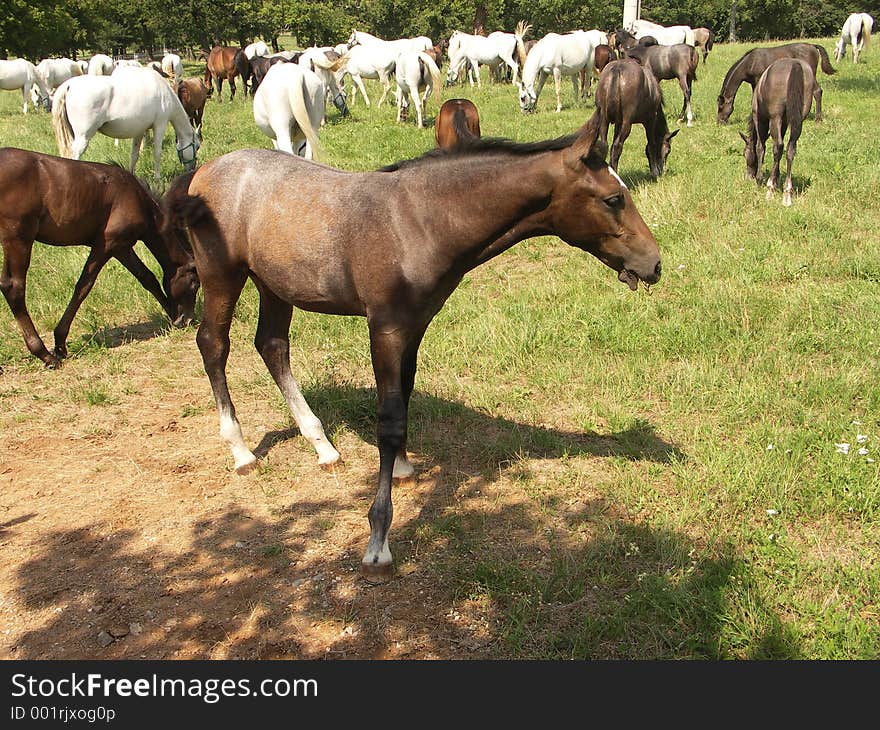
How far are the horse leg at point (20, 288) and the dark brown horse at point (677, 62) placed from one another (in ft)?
46.5

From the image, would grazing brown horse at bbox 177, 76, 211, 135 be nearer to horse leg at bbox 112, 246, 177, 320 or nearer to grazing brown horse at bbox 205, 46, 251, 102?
grazing brown horse at bbox 205, 46, 251, 102

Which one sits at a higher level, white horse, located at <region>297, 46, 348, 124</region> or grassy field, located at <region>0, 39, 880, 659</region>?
white horse, located at <region>297, 46, 348, 124</region>

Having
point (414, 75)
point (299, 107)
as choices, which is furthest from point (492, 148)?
point (414, 75)

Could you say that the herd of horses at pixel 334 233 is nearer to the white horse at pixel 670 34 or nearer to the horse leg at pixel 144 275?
the horse leg at pixel 144 275

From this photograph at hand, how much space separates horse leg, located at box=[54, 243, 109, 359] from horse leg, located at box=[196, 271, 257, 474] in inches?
106

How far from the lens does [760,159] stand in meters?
10.9

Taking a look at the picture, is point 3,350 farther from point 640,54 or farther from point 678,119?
point 640,54

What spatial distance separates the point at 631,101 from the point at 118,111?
26.5 ft

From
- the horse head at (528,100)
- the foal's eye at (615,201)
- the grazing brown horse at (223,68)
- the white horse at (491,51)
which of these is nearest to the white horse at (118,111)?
the horse head at (528,100)

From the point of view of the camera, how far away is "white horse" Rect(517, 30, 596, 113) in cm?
1962

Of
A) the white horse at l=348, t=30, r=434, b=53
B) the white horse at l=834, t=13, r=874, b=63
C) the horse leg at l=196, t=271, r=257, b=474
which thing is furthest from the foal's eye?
the white horse at l=834, t=13, r=874, b=63

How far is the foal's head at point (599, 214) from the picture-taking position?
3.42 meters

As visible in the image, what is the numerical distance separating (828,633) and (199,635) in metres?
2.83

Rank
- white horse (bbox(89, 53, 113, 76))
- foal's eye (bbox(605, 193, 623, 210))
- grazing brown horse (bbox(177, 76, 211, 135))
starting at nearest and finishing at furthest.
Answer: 1. foal's eye (bbox(605, 193, 623, 210))
2. grazing brown horse (bbox(177, 76, 211, 135))
3. white horse (bbox(89, 53, 113, 76))
